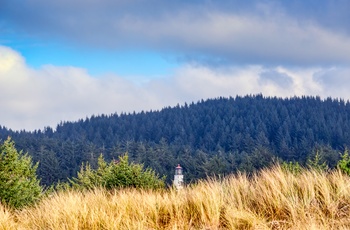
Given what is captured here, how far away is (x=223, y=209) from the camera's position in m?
6.71

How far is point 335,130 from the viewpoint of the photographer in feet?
600

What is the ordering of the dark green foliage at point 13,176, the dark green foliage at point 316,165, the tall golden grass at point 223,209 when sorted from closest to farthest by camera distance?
the tall golden grass at point 223,209, the dark green foliage at point 316,165, the dark green foliage at point 13,176

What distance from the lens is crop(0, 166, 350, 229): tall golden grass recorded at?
623 centimetres

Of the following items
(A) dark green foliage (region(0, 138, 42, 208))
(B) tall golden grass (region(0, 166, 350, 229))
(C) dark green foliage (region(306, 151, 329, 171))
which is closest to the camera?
(B) tall golden grass (region(0, 166, 350, 229))

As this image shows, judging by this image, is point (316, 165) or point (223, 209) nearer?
point (223, 209)

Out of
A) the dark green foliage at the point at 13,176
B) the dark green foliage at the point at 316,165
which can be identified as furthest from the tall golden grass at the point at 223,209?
the dark green foliage at the point at 13,176

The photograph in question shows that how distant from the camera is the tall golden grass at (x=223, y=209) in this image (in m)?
6.23

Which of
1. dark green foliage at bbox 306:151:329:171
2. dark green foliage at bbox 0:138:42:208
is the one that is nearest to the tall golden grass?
dark green foliage at bbox 306:151:329:171

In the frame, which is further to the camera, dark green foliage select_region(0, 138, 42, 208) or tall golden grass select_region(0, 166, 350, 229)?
dark green foliage select_region(0, 138, 42, 208)

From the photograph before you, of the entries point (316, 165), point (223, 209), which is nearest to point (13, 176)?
point (316, 165)

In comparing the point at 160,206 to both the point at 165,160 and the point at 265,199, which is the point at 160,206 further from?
the point at 165,160

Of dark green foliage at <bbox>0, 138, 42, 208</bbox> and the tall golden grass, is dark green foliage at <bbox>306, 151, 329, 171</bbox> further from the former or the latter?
dark green foliage at <bbox>0, 138, 42, 208</bbox>

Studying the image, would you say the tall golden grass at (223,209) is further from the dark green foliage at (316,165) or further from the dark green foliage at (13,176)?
the dark green foliage at (13,176)

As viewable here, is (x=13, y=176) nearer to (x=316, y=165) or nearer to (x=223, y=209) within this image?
(x=316, y=165)
